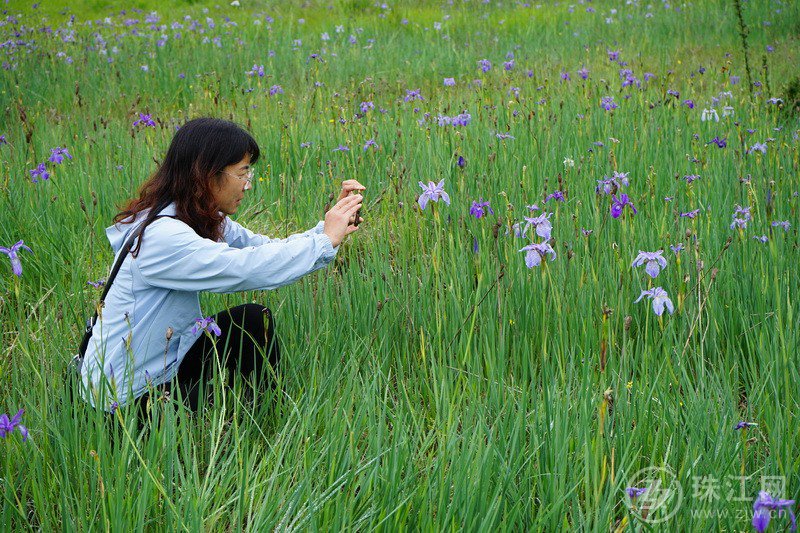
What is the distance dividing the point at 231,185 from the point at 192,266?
1.26 feet

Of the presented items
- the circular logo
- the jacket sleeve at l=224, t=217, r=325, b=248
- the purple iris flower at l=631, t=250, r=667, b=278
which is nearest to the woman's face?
the jacket sleeve at l=224, t=217, r=325, b=248

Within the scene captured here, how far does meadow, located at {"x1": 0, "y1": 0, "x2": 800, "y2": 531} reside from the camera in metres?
1.74

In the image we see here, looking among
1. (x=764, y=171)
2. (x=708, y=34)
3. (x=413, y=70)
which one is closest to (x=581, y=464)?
(x=764, y=171)

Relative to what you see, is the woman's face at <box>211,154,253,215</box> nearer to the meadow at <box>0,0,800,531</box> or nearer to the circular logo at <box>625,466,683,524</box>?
the meadow at <box>0,0,800,531</box>

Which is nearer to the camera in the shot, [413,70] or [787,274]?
[787,274]

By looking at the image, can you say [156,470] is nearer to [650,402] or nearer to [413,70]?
[650,402]

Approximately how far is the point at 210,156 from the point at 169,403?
3.21 ft

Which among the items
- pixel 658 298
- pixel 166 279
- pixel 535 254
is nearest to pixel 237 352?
pixel 166 279

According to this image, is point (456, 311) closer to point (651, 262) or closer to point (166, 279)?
point (651, 262)

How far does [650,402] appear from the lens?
2023 millimetres

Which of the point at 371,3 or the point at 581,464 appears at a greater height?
the point at 371,3

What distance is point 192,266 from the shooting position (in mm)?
2307

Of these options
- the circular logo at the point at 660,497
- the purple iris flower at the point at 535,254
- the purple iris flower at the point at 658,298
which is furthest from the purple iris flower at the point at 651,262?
the circular logo at the point at 660,497

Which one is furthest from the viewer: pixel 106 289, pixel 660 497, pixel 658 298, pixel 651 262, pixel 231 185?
pixel 231 185
